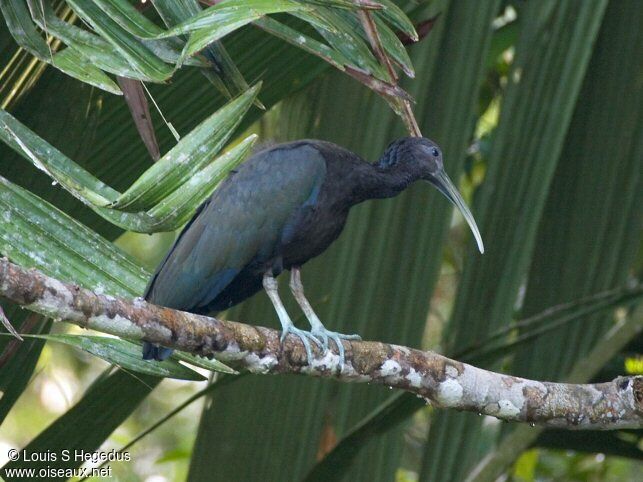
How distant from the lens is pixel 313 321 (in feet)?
10.2

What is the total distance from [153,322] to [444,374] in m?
0.86

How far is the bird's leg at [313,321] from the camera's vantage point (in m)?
2.84

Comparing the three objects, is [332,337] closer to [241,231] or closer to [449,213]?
[241,231]

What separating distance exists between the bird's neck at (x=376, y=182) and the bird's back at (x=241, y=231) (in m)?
0.14

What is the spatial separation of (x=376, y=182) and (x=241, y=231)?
1.62 feet

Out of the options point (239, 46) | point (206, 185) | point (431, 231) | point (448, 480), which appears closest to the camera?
point (206, 185)

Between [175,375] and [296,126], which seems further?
[296,126]

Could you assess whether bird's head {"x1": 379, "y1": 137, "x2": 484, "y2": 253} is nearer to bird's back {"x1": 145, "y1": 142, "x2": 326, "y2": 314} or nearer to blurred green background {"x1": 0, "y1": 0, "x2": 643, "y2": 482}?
blurred green background {"x1": 0, "y1": 0, "x2": 643, "y2": 482}

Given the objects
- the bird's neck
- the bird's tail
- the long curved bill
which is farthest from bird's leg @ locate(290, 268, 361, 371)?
the long curved bill

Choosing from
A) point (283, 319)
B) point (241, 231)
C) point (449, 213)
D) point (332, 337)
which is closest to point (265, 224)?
point (241, 231)

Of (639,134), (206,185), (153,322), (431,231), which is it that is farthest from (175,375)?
(639,134)

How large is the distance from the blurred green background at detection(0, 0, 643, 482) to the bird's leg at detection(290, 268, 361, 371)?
0.27ft

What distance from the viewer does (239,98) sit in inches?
83.2

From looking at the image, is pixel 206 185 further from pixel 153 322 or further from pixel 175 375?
pixel 175 375
